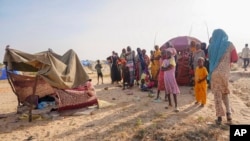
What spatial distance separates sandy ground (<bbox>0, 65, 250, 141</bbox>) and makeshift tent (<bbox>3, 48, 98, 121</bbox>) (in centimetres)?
59

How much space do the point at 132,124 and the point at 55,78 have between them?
8.76ft

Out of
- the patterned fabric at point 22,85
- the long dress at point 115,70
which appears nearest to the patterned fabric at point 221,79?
the patterned fabric at point 22,85

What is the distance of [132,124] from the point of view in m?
6.95

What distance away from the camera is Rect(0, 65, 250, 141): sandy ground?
20.0 feet

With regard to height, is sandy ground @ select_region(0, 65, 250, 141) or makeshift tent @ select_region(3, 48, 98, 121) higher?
makeshift tent @ select_region(3, 48, 98, 121)

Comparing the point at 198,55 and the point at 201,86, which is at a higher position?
the point at 198,55

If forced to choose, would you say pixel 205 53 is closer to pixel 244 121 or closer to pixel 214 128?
pixel 244 121

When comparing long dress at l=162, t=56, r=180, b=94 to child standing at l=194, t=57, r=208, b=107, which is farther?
child standing at l=194, t=57, r=208, b=107

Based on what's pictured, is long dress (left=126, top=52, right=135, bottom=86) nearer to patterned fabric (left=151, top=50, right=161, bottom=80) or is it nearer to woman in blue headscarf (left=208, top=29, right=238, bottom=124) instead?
patterned fabric (left=151, top=50, right=161, bottom=80)

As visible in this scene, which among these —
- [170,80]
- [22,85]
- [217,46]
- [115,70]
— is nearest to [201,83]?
[170,80]

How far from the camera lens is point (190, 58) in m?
12.1

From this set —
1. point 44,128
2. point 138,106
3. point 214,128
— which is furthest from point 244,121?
point 44,128

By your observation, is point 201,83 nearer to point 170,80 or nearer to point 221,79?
point 170,80

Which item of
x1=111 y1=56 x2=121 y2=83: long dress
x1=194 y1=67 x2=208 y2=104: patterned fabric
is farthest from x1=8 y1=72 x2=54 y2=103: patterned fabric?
x1=111 y1=56 x2=121 y2=83: long dress
